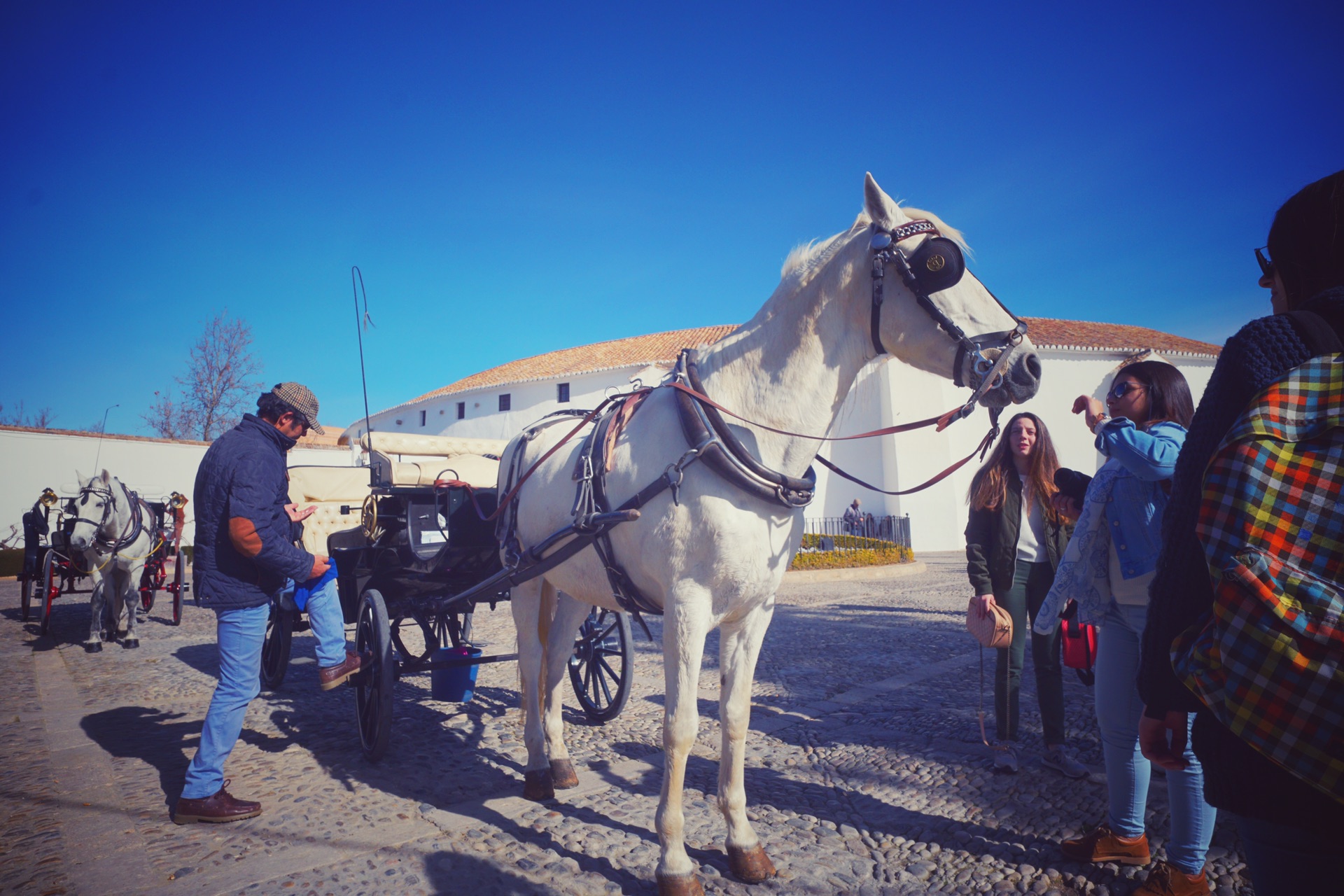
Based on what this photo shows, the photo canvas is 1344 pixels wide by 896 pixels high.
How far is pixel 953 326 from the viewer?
226 cm

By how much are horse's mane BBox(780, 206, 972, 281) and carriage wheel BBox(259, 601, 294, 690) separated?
476cm

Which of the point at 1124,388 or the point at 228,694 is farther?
the point at 228,694

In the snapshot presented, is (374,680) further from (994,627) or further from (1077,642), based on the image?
(1077,642)

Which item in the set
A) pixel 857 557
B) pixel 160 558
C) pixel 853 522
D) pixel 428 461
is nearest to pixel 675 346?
pixel 853 522

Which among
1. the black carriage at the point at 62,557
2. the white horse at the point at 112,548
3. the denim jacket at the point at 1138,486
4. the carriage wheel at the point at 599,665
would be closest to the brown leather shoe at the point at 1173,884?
the denim jacket at the point at 1138,486

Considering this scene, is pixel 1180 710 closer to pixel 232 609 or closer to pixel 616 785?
pixel 616 785

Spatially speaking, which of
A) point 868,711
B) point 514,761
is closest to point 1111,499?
point 868,711

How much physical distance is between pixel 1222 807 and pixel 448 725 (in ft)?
14.8

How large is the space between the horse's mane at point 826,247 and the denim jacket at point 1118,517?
0.94 metres

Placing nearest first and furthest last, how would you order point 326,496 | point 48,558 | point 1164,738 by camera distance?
1. point 1164,738
2. point 326,496
3. point 48,558

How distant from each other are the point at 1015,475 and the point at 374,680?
3.85 meters

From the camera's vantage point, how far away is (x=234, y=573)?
122 inches

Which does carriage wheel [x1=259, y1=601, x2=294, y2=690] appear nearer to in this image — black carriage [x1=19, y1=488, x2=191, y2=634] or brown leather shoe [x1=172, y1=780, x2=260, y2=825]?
brown leather shoe [x1=172, y1=780, x2=260, y2=825]

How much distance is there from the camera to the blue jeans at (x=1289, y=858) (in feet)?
3.12
